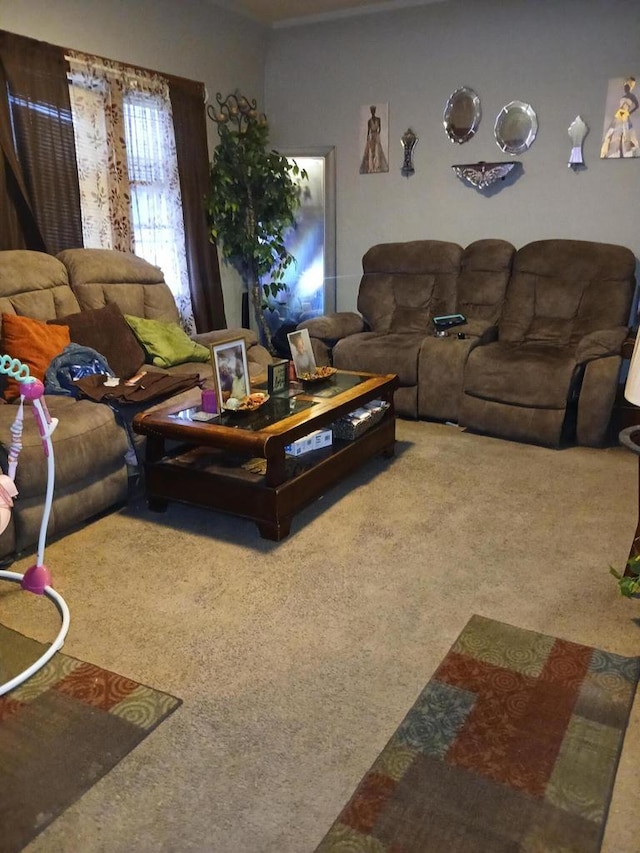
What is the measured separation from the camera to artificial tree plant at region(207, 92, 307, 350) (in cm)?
486

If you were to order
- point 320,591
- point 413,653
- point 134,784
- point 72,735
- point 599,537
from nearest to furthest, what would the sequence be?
point 134,784 → point 72,735 → point 413,653 → point 320,591 → point 599,537

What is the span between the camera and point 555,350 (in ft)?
13.2

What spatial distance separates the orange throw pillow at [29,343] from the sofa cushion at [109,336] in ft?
0.62

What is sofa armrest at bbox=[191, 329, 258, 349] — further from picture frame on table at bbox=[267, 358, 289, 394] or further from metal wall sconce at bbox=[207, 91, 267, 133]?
metal wall sconce at bbox=[207, 91, 267, 133]

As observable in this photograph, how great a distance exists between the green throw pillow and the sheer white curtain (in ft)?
2.66


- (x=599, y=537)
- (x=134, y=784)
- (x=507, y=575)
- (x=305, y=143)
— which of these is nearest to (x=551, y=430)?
(x=599, y=537)

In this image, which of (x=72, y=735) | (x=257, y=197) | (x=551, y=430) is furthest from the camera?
(x=257, y=197)

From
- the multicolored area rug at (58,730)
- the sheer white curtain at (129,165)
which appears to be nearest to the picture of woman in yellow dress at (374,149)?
the sheer white curtain at (129,165)

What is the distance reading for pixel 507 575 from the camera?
240cm

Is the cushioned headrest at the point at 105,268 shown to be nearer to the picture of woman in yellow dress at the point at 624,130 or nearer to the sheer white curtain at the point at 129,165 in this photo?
the sheer white curtain at the point at 129,165

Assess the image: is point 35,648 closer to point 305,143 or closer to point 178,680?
point 178,680

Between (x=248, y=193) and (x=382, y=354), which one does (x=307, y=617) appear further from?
(x=248, y=193)

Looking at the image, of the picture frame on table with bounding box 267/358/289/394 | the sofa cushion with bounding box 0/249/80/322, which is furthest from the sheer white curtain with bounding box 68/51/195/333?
the picture frame on table with bounding box 267/358/289/394

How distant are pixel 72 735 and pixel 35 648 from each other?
416 mm
